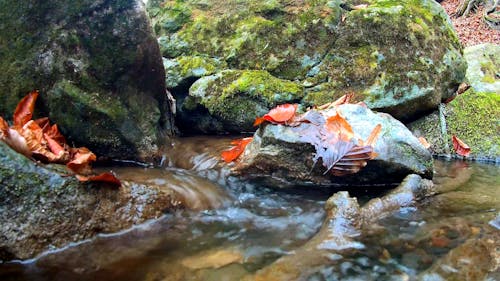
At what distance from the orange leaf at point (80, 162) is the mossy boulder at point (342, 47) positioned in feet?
7.56

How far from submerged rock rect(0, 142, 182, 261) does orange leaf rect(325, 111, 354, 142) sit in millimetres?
2036

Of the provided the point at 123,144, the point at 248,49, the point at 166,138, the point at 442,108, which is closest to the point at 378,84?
the point at 442,108

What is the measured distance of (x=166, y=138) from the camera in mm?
5598

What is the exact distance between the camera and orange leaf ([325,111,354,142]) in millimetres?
4488

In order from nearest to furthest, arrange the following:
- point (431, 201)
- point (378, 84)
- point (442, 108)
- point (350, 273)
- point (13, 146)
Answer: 1. point (350, 273)
2. point (13, 146)
3. point (431, 201)
4. point (378, 84)
5. point (442, 108)

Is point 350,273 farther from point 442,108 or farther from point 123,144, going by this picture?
point 442,108

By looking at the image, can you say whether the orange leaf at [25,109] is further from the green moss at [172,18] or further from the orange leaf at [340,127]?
the green moss at [172,18]

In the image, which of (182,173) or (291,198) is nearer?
(291,198)

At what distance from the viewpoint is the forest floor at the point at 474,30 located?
514 inches

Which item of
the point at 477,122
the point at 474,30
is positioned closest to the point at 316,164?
the point at 477,122

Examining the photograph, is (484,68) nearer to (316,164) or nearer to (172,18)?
(316,164)

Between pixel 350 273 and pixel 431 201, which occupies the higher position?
pixel 350 273

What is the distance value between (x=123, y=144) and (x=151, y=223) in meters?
1.51

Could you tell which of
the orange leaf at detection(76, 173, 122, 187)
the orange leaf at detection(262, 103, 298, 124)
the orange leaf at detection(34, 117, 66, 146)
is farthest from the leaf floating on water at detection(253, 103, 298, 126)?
the orange leaf at detection(34, 117, 66, 146)
